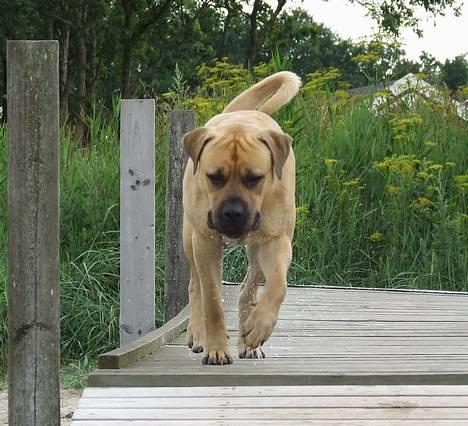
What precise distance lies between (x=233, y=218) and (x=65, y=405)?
3801 mm

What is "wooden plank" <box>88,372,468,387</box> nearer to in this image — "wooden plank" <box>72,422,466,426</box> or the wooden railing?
the wooden railing

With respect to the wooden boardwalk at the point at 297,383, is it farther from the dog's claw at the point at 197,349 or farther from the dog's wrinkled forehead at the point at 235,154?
the dog's wrinkled forehead at the point at 235,154

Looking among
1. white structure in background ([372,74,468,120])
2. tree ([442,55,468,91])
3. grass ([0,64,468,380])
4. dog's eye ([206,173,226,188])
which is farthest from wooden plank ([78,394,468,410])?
tree ([442,55,468,91])

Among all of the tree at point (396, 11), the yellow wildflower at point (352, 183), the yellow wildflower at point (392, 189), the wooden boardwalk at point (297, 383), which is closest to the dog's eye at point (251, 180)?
the wooden boardwalk at point (297, 383)

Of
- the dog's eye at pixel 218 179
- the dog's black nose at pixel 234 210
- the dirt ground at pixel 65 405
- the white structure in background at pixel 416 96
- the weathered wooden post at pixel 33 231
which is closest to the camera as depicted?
the weathered wooden post at pixel 33 231

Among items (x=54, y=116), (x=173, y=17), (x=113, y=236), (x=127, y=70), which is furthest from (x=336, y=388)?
(x=173, y=17)

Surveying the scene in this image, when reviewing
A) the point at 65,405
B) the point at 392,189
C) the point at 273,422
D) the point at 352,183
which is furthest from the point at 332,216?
the point at 273,422

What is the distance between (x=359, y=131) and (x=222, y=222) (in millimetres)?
6149

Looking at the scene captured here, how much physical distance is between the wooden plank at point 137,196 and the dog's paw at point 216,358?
2.43m

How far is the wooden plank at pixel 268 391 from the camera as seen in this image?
4.62 m

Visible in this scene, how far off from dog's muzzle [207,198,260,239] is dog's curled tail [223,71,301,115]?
151 cm

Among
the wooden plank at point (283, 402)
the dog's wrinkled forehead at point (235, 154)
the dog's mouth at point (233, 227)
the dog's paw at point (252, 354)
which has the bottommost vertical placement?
the dog's paw at point (252, 354)

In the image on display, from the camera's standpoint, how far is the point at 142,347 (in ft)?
18.3

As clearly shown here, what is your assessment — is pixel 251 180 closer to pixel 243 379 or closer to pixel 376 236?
pixel 243 379
